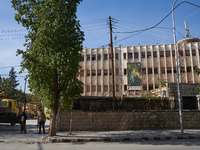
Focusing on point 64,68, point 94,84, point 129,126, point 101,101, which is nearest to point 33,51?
point 64,68

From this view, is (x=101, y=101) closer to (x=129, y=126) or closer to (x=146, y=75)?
(x=129, y=126)

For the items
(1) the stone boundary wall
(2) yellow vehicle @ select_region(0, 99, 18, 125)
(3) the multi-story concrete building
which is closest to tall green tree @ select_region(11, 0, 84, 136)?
(1) the stone boundary wall

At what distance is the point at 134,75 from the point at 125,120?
24.7 meters

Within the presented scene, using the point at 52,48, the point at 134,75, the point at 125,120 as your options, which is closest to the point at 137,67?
the point at 134,75

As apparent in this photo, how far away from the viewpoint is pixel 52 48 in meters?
11.4

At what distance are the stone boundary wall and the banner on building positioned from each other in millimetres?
22554

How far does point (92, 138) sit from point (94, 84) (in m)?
31.3

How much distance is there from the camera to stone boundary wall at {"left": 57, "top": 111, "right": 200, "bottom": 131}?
49.1 ft

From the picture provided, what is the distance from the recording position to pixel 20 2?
1179cm

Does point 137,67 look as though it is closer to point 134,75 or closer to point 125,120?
point 134,75

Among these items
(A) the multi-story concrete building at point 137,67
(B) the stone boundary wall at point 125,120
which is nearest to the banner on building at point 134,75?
(A) the multi-story concrete building at point 137,67

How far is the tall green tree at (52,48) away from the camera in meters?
10.9

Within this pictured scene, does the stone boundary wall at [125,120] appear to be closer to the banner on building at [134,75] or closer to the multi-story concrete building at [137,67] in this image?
the multi-story concrete building at [137,67]

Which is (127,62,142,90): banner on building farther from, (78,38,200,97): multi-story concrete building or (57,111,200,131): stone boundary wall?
(57,111,200,131): stone boundary wall
